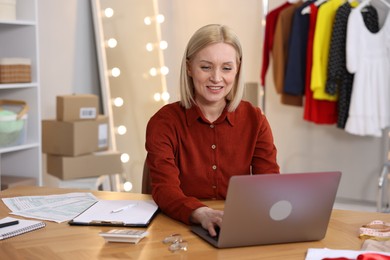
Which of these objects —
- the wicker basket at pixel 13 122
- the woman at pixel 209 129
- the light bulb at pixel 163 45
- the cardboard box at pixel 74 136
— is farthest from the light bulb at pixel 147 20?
the woman at pixel 209 129

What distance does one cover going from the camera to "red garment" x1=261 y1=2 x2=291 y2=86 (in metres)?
4.27

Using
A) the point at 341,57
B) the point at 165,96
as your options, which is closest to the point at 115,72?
the point at 165,96

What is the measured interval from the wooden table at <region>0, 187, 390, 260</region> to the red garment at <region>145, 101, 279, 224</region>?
0.29 metres

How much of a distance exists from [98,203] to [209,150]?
395mm

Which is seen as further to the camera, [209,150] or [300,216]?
[209,150]

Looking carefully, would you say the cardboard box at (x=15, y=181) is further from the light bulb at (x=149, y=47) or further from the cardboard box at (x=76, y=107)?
the light bulb at (x=149, y=47)

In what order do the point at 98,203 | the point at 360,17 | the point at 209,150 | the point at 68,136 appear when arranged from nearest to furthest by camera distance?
the point at 98,203 → the point at 209,150 → the point at 68,136 → the point at 360,17

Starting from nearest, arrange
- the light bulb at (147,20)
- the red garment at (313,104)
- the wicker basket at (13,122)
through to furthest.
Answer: the wicker basket at (13,122)
the red garment at (313,104)
the light bulb at (147,20)

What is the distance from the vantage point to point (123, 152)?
425cm

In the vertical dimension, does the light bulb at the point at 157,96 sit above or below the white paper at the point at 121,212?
above

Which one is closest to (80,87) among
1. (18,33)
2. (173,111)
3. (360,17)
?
(18,33)

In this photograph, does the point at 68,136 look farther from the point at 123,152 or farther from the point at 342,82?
the point at 342,82

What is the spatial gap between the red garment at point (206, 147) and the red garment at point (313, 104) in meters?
2.12

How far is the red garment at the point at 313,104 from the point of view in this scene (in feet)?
13.2
